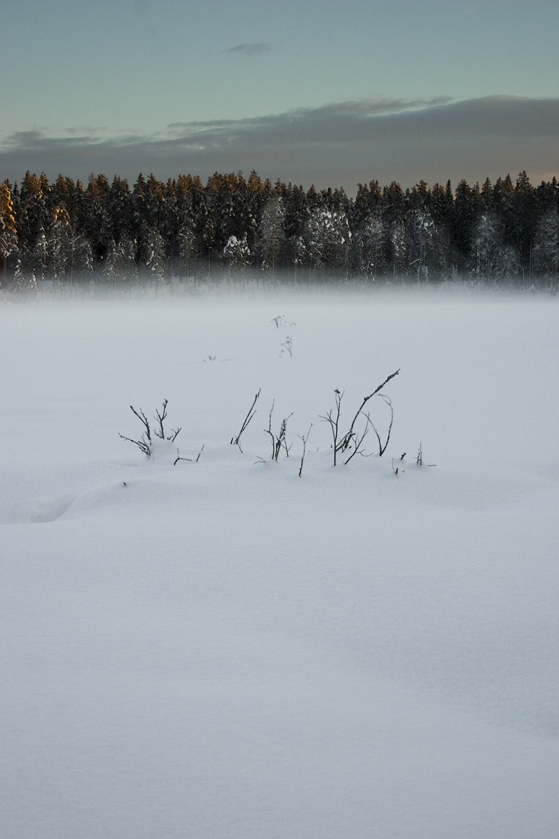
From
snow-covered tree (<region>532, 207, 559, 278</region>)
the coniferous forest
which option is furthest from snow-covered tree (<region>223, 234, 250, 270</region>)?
snow-covered tree (<region>532, 207, 559, 278</region>)

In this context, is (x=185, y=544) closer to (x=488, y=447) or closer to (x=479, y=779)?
(x=479, y=779)

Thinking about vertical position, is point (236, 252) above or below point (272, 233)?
below

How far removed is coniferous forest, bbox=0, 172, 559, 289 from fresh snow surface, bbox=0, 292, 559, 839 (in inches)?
2030

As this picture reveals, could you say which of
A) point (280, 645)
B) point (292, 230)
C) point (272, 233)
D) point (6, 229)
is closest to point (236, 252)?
point (272, 233)

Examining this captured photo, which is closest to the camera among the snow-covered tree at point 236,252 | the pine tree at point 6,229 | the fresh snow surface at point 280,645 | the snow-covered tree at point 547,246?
the fresh snow surface at point 280,645

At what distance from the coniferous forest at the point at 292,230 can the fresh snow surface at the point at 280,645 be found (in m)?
51.6

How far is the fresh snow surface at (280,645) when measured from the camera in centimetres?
138

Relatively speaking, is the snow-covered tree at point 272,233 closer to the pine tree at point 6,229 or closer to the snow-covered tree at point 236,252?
the snow-covered tree at point 236,252

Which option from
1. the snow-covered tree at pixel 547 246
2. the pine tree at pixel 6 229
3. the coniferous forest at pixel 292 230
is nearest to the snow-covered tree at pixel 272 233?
the coniferous forest at pixel 292 230

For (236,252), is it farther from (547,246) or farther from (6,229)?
(547,246)

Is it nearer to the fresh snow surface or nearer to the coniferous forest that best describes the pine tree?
the coniferous forest

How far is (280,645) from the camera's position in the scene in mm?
1981

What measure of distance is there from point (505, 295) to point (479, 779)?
2114 inches

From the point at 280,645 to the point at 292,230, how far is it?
205 feet
